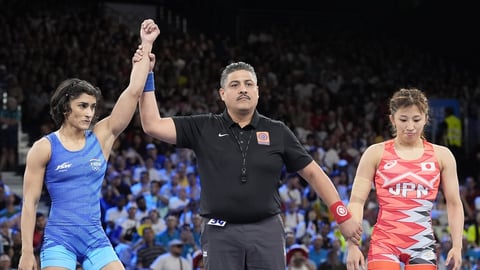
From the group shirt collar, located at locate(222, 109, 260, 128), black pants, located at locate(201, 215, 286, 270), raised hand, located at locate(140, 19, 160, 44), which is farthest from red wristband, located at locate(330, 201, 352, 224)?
raised hand, located at locate(140, 19, 160, 44)

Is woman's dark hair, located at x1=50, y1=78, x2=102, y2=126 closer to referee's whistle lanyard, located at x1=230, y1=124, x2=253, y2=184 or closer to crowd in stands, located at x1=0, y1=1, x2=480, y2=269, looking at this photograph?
referee's whistle lanyard, located at x1=230, y1=124, x2=253, y2=184

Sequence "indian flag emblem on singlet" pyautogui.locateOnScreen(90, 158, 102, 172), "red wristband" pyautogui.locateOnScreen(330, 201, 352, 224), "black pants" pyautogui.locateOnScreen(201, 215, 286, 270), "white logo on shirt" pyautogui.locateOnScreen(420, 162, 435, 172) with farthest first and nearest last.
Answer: "white logo on shirt" pyautogui.locateOnScreen(420, 162, 435, 172) → "red wristband" pyautogui.locateOnScreen(330, 201, 352, 224) → "indian flag emblem on singlet" pyautogui.locateOnScreen(90, 158, 102, 172) → "black pants" pyautogui.locateOnScreen(201, 215, 286, 270)

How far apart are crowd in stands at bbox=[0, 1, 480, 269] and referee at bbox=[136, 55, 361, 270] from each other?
229 inches

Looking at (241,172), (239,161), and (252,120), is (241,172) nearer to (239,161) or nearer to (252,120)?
(239,161)

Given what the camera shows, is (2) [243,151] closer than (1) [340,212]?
Yes

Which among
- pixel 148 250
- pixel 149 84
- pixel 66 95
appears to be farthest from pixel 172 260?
A: pixel 66 95

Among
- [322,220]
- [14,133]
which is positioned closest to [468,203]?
[322,220]

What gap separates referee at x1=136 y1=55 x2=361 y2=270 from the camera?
18.8 ft

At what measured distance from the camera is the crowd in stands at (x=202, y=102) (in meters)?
12.9

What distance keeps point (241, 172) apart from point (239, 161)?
77 millimetres

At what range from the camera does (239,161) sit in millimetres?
5785

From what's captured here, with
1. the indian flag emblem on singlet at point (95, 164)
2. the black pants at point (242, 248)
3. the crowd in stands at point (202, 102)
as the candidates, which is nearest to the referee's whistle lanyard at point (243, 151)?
the black pants at point (242, 248)

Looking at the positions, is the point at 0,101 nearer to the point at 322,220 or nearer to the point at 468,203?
the point at 322,220

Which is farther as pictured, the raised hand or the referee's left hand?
the raised hand
